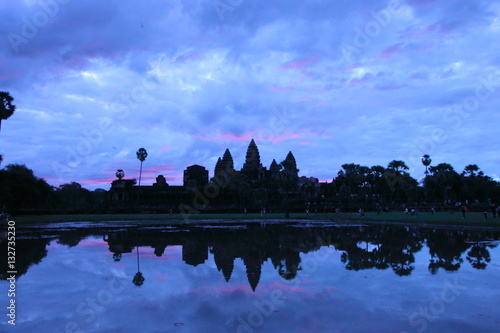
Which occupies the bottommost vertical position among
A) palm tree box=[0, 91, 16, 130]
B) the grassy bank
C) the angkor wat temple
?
the grassy bank

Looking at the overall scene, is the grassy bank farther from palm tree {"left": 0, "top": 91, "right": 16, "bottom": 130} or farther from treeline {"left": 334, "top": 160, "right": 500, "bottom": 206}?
treeline {"left": 334, "top": 160, "right": 500, "bottom": 206}

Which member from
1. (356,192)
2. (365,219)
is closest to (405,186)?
(356,192)

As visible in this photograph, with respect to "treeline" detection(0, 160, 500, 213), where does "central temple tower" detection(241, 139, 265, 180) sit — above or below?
above

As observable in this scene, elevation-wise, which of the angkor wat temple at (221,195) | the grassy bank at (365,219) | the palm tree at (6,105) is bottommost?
the grassy bank at (365,219)

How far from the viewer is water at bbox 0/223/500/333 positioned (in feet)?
22.8

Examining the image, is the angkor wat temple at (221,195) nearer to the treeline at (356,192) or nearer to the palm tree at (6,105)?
the treeline at (356,192)

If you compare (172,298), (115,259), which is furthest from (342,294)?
(115,259)

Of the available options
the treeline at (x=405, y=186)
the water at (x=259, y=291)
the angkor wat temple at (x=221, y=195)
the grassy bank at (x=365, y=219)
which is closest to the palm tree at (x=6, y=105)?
the grassy bank at (x=365, y=219)

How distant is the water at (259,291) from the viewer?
6961mm

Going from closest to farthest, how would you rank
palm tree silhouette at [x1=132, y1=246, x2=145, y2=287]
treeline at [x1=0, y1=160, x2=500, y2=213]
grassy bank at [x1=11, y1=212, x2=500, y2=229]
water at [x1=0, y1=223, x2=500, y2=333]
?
water at [x1=0, y1=223, x2=500, y2=333] → palm tree silhouette at [x1=132, y1=246, x2=145, y2=287] → grassy bank at [x1=11, y1=212, x2=500, y2=229] → treeline at [x1=0, y1=160, x2=500, y2=213]

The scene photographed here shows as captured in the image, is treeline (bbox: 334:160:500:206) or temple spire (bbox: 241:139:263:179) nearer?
treeline (bbox: 334:160:500:206)

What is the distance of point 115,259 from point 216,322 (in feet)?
29.3

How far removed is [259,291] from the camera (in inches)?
371

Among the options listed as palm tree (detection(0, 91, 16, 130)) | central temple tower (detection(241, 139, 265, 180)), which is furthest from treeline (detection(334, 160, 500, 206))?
palm tree (detection(0, 91, 16, 130))
